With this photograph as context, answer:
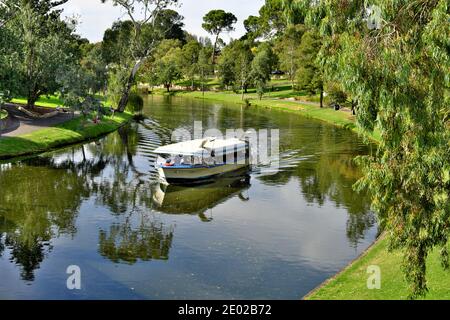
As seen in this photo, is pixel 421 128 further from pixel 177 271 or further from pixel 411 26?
pixel 177 271

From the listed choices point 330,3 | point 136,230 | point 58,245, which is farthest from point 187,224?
point 330,3

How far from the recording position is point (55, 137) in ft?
208

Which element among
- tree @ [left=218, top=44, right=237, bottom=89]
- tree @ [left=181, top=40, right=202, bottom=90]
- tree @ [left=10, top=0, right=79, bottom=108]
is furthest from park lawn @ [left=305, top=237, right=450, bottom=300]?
tree @ [left=181, top=40, right=202, bottom=90]

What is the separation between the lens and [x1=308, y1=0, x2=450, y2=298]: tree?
15.9 metres

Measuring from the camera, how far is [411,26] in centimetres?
1638

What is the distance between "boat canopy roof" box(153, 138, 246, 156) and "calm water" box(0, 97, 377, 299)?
126 inches

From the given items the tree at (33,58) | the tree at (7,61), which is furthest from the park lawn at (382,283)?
the tree at (33,58)

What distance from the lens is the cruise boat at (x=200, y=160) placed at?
152 feet

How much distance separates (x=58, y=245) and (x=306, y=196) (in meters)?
21.5

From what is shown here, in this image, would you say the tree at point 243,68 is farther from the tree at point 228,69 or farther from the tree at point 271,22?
the tree at point 271,22

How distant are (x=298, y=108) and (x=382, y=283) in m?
93.7

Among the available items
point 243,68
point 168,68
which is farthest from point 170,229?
point 168,68

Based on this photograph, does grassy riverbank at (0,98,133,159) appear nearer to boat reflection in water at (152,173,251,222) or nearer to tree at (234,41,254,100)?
boat reflection in water at (152,173,251,222)

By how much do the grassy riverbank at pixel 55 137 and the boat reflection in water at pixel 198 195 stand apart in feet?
63.0
